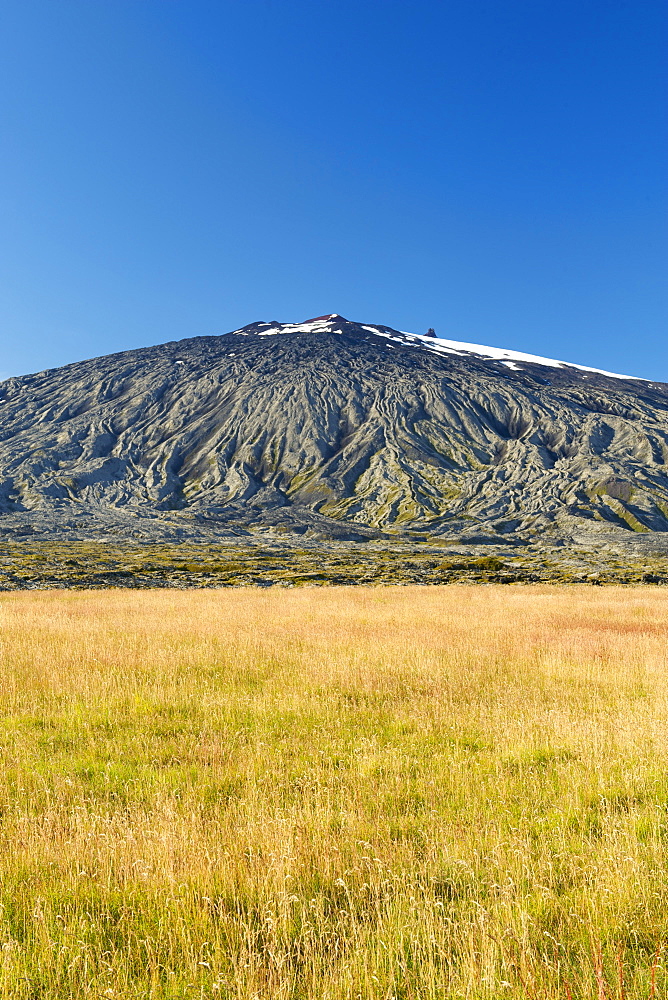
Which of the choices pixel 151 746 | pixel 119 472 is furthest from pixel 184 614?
pixel 119 472

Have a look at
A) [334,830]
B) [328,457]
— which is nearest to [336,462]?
[328,457]

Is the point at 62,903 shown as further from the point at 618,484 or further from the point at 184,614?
the point at 618,484

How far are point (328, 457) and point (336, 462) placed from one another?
17.2 feet

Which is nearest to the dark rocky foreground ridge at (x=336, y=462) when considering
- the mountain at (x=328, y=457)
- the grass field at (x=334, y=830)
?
the mountain at (x=328, y=457)

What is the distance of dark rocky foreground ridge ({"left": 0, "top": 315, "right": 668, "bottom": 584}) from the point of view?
10600 cm

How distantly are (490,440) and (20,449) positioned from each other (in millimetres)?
135673

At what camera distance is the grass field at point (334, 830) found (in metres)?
→ 3.36

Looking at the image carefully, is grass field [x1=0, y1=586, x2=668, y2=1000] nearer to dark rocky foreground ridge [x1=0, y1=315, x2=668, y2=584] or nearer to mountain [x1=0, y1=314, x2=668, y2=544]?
dark rocky foreground ridge [x1=0, y1=315, x2=668, y2=584]

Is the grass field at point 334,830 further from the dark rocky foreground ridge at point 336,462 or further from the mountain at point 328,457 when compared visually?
the mountain at point 328,457

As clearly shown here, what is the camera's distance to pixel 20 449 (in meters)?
149

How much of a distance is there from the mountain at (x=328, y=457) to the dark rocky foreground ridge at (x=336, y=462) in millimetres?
570

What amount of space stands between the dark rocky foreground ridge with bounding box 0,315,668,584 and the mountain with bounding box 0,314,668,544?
1.87 feet

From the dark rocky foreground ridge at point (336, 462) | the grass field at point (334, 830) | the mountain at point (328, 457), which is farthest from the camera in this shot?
the mountain at point (328, 457)

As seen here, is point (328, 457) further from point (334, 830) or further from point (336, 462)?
point (334, 830)
